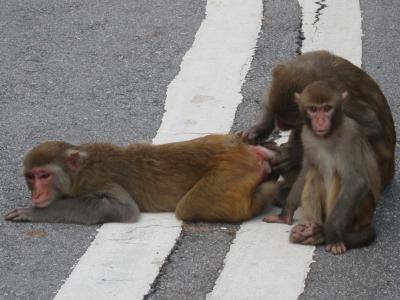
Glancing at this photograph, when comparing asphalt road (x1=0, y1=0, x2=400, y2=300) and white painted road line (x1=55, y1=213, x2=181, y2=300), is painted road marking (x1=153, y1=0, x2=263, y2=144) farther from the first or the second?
white painted road line (x1=55, y1=213, x2=181, y2=300)

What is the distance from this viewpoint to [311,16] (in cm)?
1052

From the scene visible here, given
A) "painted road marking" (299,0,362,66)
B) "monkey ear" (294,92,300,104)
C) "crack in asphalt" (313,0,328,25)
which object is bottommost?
"painted road marking" (299,0,362,66)

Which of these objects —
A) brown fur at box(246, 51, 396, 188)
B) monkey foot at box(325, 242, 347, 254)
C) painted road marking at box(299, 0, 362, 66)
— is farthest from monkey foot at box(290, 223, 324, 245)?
painted road marking at box(299, 0, 362, 66)

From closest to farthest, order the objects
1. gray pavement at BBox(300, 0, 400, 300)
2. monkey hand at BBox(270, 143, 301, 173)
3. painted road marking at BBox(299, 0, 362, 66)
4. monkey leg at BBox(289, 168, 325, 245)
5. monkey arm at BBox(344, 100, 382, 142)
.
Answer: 1. gray pavement at BBox(300, 0, 400, 300)
2. monkey leg at BBox(289, 168, 325, 245)
3. monkey arm at BBox(344, 100, 382, 142)
4. monkey hand at BBox(270, 143, 301, 173)
5. painted road marking at BBox(299, 0, 362, 66)

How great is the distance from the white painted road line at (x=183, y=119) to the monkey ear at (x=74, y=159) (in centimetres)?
54

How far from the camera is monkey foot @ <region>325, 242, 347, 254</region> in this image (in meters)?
6.90

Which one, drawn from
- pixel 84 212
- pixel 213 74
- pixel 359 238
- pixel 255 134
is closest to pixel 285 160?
pixel 255 134

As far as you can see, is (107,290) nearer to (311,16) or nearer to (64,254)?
(64,254)

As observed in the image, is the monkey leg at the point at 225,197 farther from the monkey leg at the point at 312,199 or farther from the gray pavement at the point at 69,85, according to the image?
the gray pavement at the point at 69,85

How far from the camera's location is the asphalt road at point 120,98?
6.65 meters

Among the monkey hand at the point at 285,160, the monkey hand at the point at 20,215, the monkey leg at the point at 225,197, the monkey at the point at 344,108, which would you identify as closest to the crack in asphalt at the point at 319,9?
the monkey at the point at 344,108

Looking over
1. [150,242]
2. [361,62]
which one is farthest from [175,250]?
[361,62]

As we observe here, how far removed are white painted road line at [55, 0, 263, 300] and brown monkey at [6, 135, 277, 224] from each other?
0.14 metres

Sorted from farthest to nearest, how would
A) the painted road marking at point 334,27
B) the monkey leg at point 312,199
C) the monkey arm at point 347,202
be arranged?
the painted road marking at point 334,27 < the monkey leg at point 312,199 < the monkey arm at point 347,202
